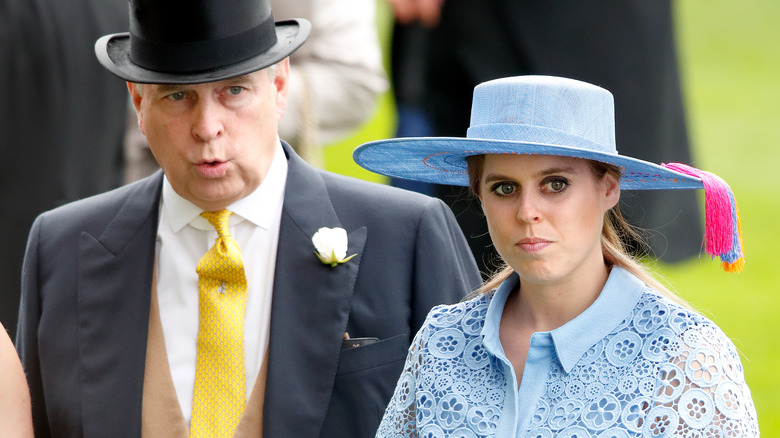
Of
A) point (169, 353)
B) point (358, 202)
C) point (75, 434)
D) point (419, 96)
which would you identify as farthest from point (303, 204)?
point (419, 96)

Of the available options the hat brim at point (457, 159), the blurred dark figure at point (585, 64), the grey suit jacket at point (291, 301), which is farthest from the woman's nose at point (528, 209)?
the blurred dark figure at point (585, 64)

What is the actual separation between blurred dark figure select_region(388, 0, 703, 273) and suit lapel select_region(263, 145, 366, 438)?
131cm

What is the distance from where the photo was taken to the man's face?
157 inches

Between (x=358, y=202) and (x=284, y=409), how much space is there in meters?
0.68

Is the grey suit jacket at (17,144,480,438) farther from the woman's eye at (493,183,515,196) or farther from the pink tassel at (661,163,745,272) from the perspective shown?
the pink tassel at (661,163,745,272)

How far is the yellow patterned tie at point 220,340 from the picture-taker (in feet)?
13.0

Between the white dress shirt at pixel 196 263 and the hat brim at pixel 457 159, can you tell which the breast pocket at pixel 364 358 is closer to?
the white dress shirt at pixel 196 263

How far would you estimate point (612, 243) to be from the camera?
357 cm

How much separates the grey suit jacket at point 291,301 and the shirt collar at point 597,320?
2.16 feet

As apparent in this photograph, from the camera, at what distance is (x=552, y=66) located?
5469 millimetres

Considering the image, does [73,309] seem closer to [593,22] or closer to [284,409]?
[284,409]

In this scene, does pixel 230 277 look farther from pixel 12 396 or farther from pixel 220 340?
pixel 12 396

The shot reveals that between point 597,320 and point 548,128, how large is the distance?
46 centimetres

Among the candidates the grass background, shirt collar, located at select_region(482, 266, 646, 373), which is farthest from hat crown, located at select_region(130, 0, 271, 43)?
the grass background
